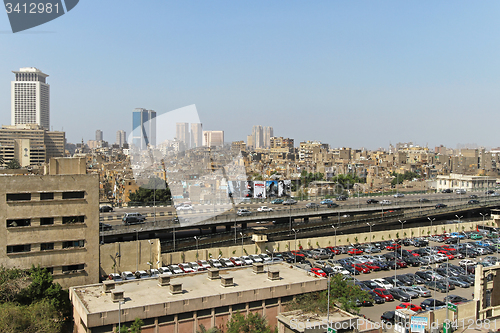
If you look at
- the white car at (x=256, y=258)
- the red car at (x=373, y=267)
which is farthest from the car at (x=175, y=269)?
the red car at (x=373, y=267)

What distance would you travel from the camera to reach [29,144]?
10788cm

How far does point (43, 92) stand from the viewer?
18300 centimetres

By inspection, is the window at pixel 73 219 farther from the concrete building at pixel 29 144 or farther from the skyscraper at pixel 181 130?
the concrete building at pixel 29 144

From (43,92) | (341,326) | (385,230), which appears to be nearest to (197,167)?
(385,230)

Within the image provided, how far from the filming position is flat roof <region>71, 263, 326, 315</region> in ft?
45.6

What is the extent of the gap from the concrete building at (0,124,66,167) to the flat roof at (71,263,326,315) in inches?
3715

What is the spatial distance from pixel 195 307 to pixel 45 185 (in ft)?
31.0

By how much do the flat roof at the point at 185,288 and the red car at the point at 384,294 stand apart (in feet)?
14.0

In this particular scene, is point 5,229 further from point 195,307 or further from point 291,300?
point 291,300

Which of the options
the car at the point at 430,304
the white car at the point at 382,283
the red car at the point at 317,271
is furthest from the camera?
the red car at the point at 317,271

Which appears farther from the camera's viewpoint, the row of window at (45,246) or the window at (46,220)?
the window at (46,220)

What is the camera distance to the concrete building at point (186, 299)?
522 inches

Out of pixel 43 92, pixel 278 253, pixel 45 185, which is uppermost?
pixel 43 92

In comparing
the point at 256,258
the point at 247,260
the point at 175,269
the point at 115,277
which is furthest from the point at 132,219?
the point at 256,258
